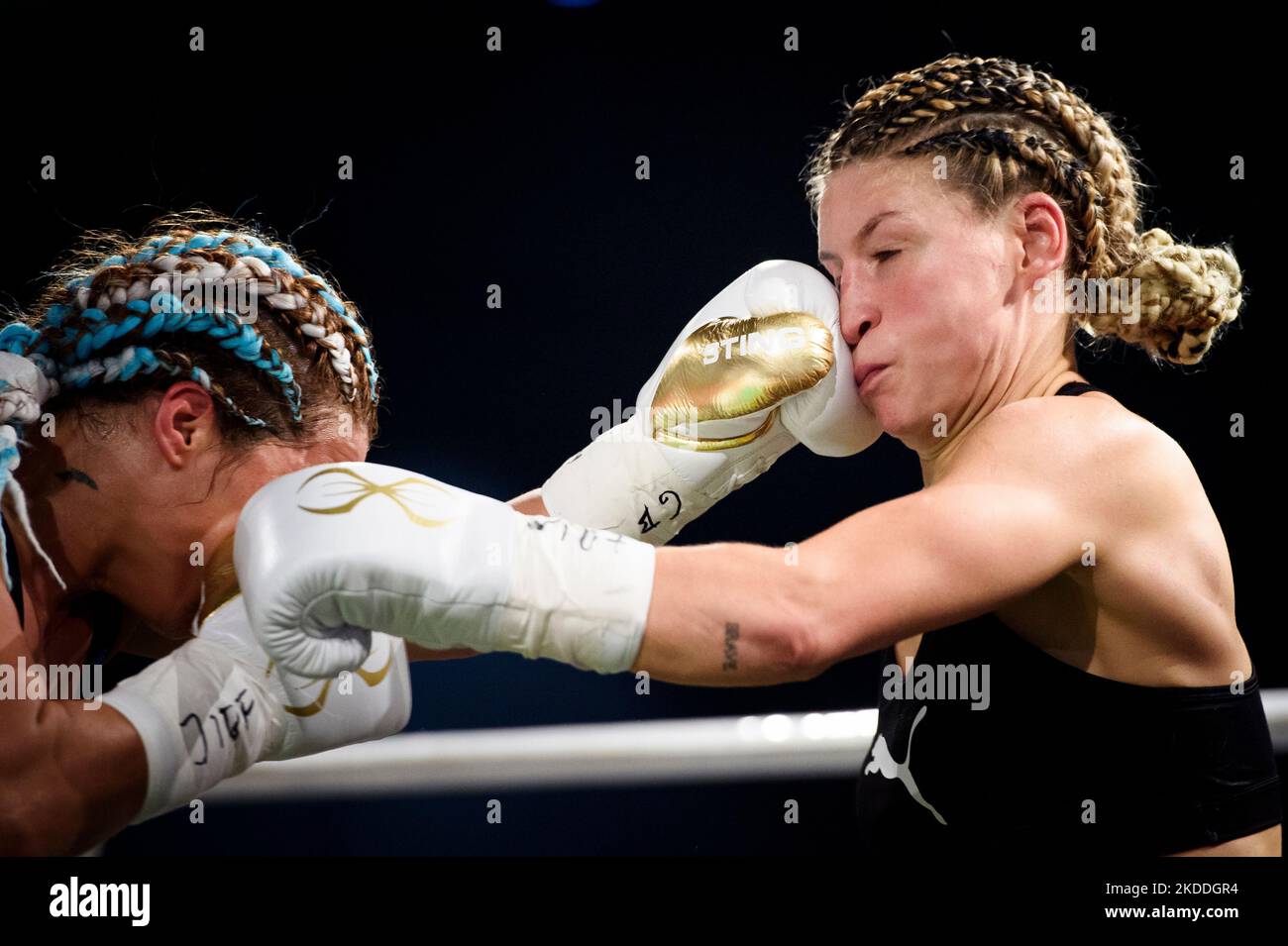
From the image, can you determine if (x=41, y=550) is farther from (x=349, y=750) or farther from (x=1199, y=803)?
(x=1199, y=803)

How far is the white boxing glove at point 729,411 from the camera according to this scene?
1642 mm

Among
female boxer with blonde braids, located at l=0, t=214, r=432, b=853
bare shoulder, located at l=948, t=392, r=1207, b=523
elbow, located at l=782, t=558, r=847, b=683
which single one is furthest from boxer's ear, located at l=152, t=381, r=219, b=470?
bare shoulder, located at l=948, t=392, r=1207, b=523

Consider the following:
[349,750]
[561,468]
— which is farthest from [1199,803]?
[349,750]

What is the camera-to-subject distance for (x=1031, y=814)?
147 cm

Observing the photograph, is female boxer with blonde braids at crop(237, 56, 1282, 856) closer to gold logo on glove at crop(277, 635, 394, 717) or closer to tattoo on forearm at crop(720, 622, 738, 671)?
tattoo on forearm at crop(720, 622, 738, 671)

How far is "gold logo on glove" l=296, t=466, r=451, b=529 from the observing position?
1.22m

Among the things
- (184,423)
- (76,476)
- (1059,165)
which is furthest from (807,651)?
(76,476)

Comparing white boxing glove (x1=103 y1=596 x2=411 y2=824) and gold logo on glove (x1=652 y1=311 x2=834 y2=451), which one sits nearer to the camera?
white boxing glove (x1=103 y1=596 x2=411 y2=824)

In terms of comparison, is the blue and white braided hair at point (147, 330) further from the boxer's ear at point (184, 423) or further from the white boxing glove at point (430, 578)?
the white boxing glove at point (430, 578)

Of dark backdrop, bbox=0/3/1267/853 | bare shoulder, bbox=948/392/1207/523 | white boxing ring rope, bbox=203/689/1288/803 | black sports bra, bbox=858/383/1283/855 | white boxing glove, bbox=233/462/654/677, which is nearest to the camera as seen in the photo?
white boxing glove, bbox=233/462/654/677

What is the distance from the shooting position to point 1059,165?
1.60 metres

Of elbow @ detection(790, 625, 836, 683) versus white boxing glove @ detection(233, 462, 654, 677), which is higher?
white boxing glove @ detection(233, 462, 654, 677)

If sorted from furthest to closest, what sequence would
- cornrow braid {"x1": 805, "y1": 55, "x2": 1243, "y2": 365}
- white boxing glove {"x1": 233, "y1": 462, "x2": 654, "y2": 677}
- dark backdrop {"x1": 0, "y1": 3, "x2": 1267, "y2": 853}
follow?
dark backdrop {"x1": 0, "y1": 3, "x2": 1267, "y2": 853}, cornrow braid {"x1": 805, "y1": 55, "x2": 1243, "y2": 365}, white boxing glove {"x1": 233, "y1": 462, "x2": 654, "y2": 677}
